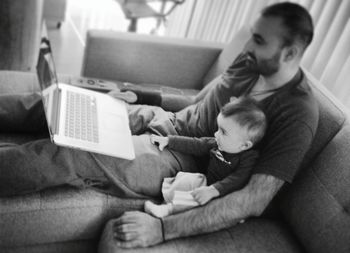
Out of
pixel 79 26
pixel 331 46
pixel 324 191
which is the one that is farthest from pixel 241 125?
pixel 79 26

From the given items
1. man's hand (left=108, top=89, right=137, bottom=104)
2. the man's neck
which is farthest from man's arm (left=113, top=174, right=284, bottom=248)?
man's hand (left=108, top=89, right=137, bottom=104)

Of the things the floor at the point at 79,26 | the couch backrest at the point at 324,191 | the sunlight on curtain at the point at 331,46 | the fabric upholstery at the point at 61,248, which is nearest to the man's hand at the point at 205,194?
the couch backrest at the point at 324,191

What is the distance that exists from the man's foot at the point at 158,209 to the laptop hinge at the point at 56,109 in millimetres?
400

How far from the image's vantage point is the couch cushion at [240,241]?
117 centimetres

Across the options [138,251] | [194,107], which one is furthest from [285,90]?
[138,251]

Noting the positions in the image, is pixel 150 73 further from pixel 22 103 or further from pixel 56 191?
pixel 56 191

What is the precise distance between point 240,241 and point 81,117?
719 mm

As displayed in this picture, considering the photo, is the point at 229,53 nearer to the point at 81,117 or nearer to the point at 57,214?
the point at 81,117

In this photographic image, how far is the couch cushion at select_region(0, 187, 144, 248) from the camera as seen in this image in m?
1.13

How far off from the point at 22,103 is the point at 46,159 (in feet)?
1.12

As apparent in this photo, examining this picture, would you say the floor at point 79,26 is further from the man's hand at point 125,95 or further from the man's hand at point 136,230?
the man's hand at point 136,230

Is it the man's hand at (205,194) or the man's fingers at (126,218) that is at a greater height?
the man's hand at (205,194)

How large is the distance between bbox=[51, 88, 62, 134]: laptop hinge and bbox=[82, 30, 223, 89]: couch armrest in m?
0.49

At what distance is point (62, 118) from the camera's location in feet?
4.17
